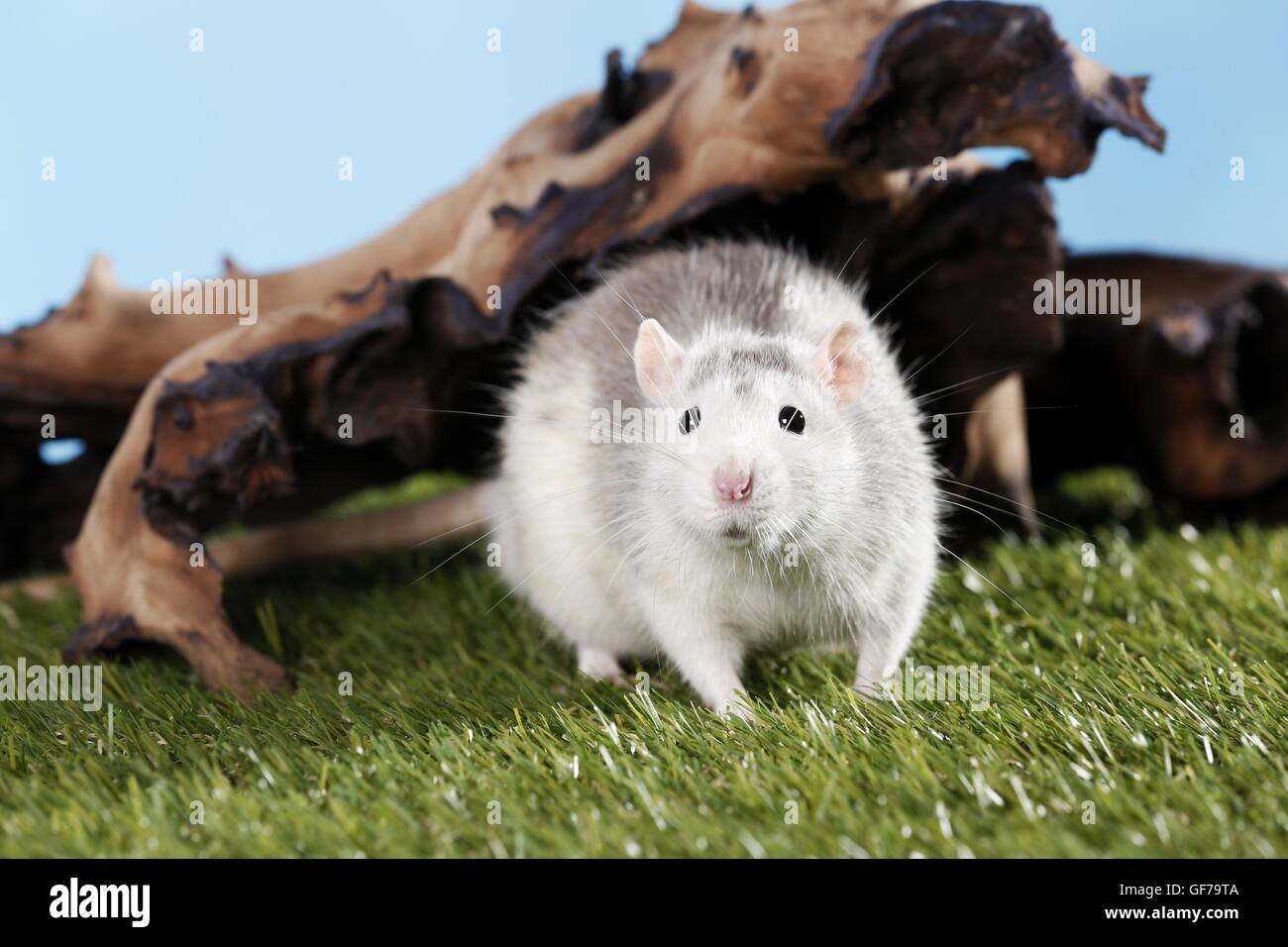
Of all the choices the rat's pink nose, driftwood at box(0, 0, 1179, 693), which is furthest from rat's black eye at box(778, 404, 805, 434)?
driftwood at box(0, 0, 1179, 693)

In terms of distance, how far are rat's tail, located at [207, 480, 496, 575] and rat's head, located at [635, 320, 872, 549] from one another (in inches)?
76.5

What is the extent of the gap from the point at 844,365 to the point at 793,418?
10.4 inches

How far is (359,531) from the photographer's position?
538 centimetres

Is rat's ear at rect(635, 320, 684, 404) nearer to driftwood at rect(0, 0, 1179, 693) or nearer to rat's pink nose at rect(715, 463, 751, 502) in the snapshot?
rat's pink nose at rect(715, 463, 751, 502)

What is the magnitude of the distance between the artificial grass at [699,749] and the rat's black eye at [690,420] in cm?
73

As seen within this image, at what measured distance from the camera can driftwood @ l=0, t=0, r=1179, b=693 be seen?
3.62 m

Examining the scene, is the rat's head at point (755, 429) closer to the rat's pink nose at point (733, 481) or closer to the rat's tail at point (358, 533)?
the rat's pink nose at point (733, 481)

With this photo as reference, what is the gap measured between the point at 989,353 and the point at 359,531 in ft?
9.17

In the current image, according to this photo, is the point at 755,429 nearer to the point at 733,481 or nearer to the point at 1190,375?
the point at 733,481

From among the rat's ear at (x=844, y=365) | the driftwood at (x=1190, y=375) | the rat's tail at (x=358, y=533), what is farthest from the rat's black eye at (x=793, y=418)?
the driftwood at (x=1190, y=375)

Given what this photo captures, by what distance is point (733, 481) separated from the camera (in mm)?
2764

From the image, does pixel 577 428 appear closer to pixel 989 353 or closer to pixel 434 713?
pixel 434 713

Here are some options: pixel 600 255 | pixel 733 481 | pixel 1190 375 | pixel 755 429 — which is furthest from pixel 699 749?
pixel 1190 375
